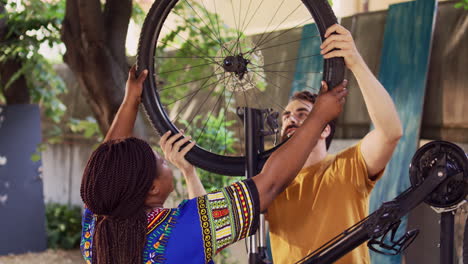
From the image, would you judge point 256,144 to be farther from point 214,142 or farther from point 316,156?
point 214,142

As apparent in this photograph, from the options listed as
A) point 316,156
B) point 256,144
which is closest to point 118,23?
point 316,156

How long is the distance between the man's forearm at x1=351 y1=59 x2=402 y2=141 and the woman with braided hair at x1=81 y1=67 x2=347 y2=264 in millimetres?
161

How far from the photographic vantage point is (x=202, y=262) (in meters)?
1.45

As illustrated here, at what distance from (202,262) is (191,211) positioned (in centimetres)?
12

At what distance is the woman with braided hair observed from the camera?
56.4 inches

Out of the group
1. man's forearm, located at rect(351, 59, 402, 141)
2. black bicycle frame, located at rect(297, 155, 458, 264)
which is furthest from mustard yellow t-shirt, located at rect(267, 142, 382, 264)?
black bicycle frame, located at rect(297, 155, 458, 264)

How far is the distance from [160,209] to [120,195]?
12cm

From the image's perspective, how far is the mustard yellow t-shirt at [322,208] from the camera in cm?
177

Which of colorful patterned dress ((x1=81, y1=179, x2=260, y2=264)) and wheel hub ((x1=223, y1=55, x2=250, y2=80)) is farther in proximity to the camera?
wheel hub ((x1=223, y1=55, x2=250, y2=80))

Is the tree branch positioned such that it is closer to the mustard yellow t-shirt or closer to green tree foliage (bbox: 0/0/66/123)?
green tree foliage (bbox: 0/0/66/123)

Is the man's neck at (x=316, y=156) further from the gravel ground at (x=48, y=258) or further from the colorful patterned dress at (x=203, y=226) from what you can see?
the gravel ground at (x=48, y=258)

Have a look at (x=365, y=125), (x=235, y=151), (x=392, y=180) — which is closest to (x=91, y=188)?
(x=392, y=180)

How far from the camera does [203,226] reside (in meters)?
1.44

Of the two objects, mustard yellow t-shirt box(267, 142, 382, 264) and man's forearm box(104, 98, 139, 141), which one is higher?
man's forearm box(104, 98, 139, 141)
